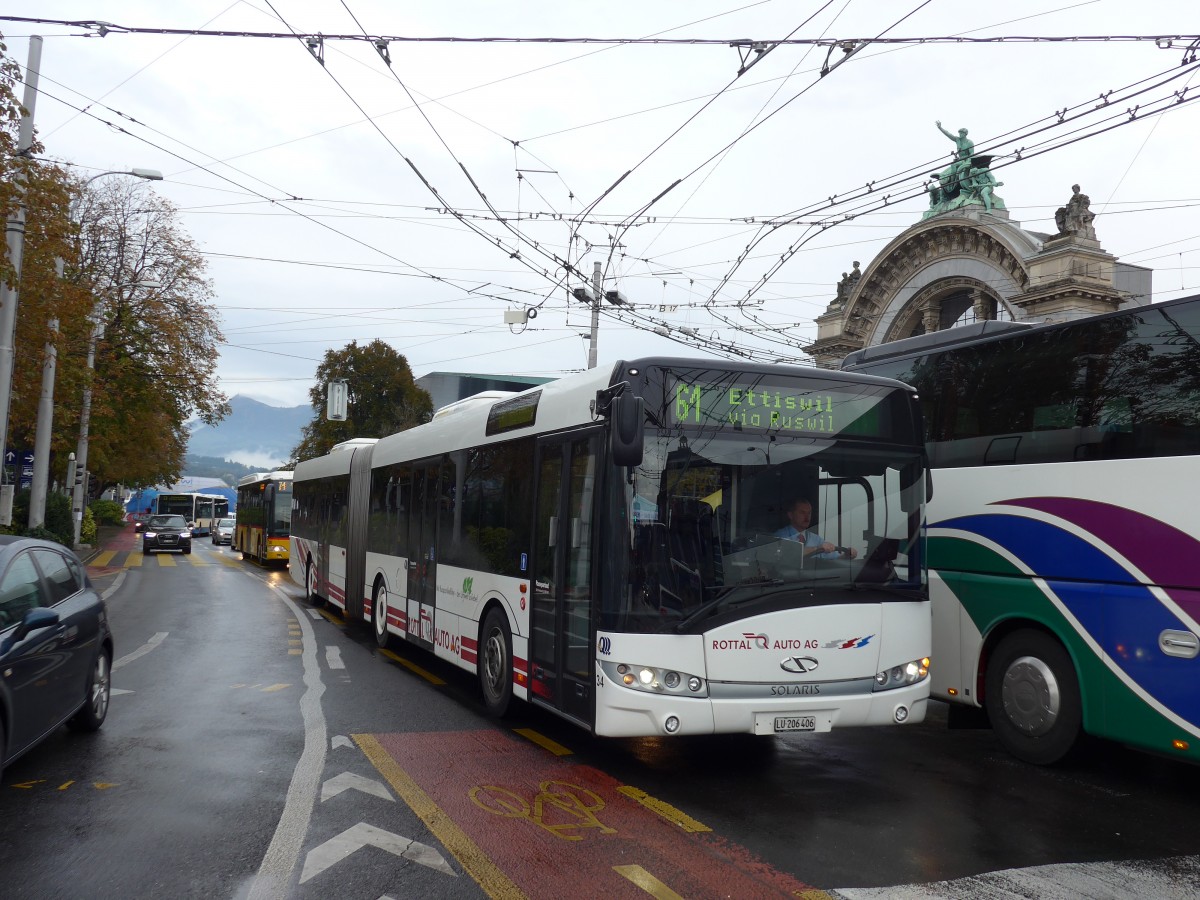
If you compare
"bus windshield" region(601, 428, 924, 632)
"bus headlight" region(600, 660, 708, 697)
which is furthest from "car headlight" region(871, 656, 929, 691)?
"bus headlight" region(600, 660, 708, 697)

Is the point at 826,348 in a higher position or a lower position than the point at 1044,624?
higher

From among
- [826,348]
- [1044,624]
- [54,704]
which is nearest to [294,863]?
[54,704]

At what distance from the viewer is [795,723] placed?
695cm

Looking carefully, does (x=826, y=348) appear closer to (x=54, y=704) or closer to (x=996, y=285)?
(x=996, y=285)

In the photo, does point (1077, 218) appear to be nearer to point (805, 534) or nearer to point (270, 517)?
point (270, 517)

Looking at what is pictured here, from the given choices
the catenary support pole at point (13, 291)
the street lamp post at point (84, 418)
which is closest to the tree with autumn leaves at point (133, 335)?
the street lamp post at point (84, 418)

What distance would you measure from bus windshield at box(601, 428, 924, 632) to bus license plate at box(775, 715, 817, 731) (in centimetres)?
72

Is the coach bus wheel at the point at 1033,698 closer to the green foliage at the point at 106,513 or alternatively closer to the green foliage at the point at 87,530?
the green foliage at the point at 87,530

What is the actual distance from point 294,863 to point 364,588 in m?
9.76

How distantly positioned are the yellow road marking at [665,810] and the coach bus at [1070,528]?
10.5 feet

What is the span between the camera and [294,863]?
5258 mm

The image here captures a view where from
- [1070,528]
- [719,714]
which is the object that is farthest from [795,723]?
[1070,528]

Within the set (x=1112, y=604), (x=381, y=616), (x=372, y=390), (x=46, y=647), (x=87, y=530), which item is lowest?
(x=381, y=616)

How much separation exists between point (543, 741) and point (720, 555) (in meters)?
2.44
